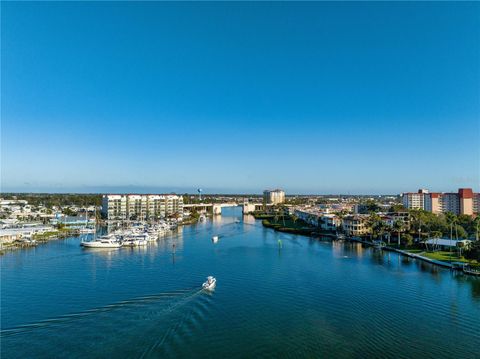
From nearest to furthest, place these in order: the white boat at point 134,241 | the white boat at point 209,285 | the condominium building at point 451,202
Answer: the white boat at point 209,285, the white boat at point 134,241, the condominium building at point 451,202

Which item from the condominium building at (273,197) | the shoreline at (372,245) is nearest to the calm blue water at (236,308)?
the shoreline at (372,245)

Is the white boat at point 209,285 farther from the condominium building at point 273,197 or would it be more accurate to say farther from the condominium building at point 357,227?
the condominium building at point 273,197

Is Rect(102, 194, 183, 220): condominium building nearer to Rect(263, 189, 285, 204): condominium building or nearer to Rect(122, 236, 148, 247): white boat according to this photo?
Rect(122, 236, 148, 247): white boat

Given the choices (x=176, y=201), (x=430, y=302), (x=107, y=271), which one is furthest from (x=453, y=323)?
(x=176, y=201)

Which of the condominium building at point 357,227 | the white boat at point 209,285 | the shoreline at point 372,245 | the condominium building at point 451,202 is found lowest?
the shoreline at point 372,245

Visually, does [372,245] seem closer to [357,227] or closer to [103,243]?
[357,227]

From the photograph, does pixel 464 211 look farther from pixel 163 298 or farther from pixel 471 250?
pixel 163 298
